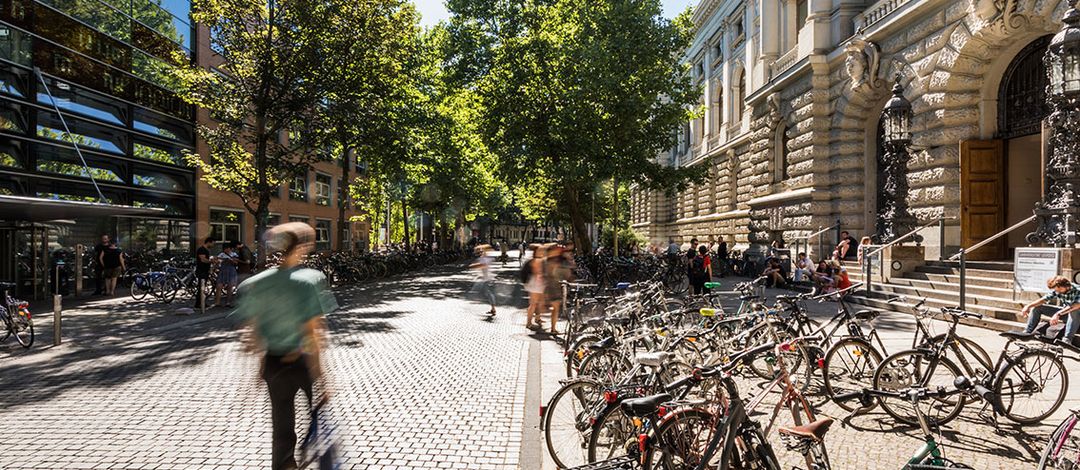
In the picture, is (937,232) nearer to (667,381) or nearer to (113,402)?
(667,381)

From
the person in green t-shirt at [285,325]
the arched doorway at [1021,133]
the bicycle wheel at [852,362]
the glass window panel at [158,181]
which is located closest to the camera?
the person in green t-shirt at [285,325]

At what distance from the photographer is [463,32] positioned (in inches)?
1055

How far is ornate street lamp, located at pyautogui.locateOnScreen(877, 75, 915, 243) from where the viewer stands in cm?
1348

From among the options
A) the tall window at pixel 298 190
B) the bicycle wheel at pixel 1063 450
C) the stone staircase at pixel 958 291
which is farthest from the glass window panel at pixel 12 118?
the bicycle wheel at pixel 1063 450

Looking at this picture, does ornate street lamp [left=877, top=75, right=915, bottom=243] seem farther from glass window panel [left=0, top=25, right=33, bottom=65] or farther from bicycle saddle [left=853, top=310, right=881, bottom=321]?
glass window panel [left=0, top=25, right=33, bottom=65]

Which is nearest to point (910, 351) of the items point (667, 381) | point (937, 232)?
point (667, 381)

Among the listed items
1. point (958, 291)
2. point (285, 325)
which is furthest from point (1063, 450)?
Answer: point (958, 291)

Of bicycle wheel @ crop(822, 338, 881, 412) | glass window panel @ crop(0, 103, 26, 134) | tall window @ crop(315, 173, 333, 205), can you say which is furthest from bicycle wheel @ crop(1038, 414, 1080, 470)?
tall window @ crop(315, 173, 333, 205)

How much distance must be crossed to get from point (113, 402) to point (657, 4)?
23.0 m

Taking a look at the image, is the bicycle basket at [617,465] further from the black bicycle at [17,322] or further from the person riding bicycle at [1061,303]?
the black bicycle at [17,322]

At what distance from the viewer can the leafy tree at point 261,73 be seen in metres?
17.4

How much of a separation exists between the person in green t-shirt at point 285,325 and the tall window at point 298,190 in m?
32.2

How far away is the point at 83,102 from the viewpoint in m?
18.6

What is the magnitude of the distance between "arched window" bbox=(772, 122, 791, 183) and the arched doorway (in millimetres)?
8422
